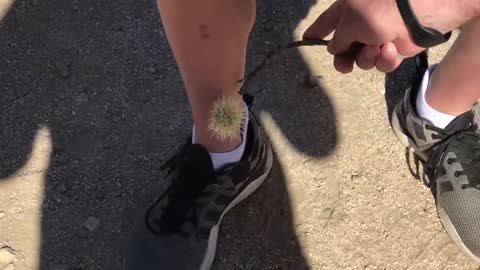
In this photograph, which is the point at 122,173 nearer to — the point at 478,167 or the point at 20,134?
the point at 20,134

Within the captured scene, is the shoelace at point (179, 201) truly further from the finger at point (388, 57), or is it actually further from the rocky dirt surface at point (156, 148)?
the finger at point (388, 57)

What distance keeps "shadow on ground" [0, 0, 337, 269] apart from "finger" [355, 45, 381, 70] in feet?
2.12

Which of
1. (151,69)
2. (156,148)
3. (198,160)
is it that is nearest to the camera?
(198,160)

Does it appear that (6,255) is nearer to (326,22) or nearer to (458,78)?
(326,22)

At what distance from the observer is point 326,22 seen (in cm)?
114

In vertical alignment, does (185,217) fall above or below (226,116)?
below

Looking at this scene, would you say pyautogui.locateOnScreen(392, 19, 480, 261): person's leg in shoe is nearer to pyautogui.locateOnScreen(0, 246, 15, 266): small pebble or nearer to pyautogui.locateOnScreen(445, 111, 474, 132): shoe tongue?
pyautogui.locateOnScreen(445, 111, 474, 132): shoe tongue

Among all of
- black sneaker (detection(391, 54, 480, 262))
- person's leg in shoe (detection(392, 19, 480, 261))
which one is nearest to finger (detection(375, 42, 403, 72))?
person's leg in shoe (detection(392, 19, 480, 261))

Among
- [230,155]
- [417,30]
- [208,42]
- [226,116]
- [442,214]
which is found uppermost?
[417,30]

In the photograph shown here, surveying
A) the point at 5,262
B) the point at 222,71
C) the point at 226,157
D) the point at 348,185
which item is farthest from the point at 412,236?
the point at 5,262

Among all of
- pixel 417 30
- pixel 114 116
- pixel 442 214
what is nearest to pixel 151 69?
pixel 114 116

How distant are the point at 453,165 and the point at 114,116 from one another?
33.9 inches

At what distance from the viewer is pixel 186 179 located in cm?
152

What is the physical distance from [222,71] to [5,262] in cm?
71
